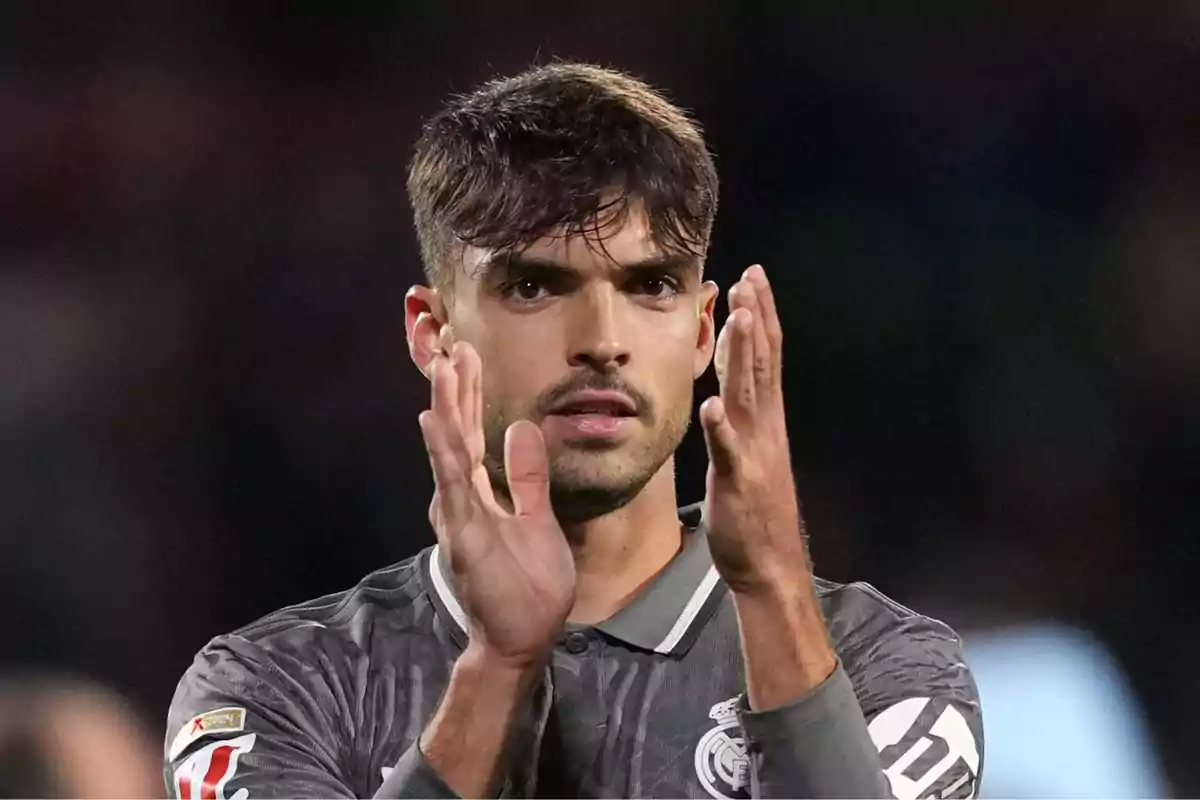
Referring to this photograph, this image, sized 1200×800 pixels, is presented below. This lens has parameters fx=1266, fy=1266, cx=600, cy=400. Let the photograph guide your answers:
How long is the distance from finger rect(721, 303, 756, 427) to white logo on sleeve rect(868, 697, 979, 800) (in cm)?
28

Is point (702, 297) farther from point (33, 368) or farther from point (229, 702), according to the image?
point (33, 368)

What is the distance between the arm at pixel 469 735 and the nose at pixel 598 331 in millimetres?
251

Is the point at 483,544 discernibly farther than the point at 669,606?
No

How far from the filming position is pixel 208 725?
3.47 ft

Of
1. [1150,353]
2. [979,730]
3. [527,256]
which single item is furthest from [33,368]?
[1150,353]

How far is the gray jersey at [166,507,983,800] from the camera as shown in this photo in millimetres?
1011

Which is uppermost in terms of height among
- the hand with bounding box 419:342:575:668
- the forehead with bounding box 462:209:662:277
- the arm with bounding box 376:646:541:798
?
the forehead with bounding box 462:209:662:277

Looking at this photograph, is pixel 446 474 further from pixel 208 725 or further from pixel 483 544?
pixel 208 725

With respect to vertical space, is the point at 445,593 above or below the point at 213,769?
above

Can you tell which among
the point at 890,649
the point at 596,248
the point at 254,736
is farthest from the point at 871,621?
the point at 254,736

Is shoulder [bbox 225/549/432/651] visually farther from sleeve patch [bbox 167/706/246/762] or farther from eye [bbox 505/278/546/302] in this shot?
eye [bbox 505/278/546/302]

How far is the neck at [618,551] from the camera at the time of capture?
3.53 ft

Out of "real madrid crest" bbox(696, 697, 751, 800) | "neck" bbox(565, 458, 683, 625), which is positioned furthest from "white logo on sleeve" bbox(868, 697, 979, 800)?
"neck" bbox(565, 458, 683, 625)

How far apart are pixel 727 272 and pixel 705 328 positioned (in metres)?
0.07
